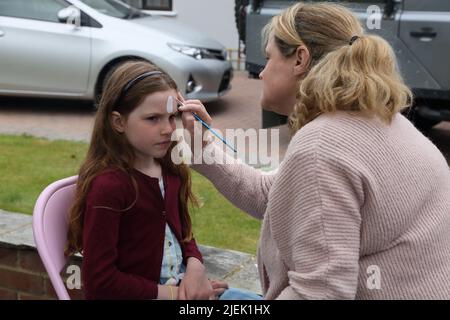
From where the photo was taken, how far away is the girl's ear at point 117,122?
6.50ft

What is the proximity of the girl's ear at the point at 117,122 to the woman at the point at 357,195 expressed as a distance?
1.89 feet

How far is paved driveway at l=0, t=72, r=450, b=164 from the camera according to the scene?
655 cm

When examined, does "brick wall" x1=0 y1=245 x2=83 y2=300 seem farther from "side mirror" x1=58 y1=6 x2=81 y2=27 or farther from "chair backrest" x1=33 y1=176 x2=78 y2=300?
"side mirror" x1=58 y1=6 x2=81 y2=27

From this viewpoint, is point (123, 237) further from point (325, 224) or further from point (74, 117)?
point (74, 117)

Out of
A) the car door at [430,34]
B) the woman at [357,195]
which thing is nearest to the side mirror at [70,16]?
the car door at [430,34]

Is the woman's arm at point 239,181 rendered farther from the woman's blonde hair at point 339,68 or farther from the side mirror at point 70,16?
the side mirror at point 70,16

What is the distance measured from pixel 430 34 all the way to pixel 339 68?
3853 mm

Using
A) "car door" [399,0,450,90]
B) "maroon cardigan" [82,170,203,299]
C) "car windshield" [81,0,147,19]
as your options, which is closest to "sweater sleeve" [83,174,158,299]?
"maroon cardigan" [82,170,203,299]

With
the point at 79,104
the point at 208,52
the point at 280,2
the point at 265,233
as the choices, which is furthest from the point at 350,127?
the point at 79,104

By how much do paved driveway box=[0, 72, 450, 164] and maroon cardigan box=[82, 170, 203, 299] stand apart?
13.5 ft

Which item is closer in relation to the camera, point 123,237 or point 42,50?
point 123,237

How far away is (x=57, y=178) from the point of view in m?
4.66
